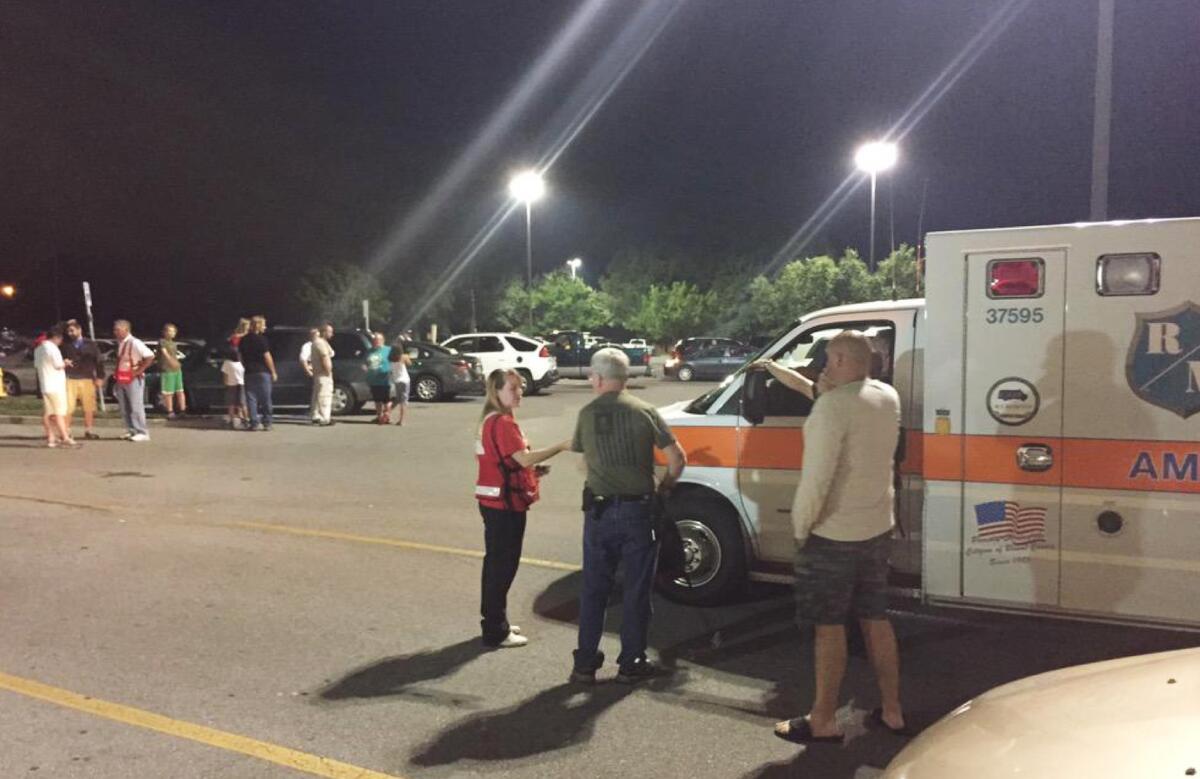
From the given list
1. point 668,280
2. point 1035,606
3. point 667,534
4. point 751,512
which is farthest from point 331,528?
point 668,280

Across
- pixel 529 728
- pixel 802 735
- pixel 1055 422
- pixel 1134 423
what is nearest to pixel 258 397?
pixel 529 728

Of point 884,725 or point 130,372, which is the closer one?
point 884,725

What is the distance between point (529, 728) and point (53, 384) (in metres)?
11.0

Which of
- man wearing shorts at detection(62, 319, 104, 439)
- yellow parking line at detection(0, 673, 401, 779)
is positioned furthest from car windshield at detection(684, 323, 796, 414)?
man wearing shorts at detection(62, 319, 104, 439)

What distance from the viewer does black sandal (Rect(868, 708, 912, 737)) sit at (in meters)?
3.93

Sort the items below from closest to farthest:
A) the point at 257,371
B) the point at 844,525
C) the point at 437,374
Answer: the point at 844,525 → the point at 257,371 → the point at 437,374

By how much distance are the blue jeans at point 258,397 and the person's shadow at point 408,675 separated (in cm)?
1091

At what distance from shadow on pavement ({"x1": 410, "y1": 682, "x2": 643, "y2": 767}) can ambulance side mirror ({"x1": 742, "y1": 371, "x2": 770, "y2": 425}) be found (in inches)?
69.4

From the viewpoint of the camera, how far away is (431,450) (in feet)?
42.4

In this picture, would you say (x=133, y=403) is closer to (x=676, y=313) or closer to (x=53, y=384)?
(x=53, y=384)

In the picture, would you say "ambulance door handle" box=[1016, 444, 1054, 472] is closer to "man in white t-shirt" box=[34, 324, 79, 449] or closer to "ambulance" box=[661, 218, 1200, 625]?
"ambulance" box=[661, 218, 1200, 625]

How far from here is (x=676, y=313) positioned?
54594 millimetres

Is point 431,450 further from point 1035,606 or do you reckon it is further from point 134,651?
point 1035,606

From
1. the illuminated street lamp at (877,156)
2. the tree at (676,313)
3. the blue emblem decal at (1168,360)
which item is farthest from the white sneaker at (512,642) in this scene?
the tree at (676,313)
